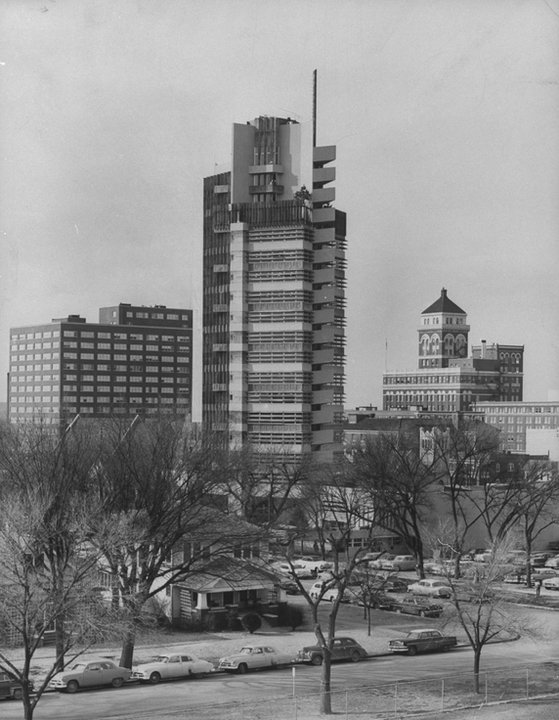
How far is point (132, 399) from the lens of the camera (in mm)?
157500

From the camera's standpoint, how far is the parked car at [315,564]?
5284 centimetres

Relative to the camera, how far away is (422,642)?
36531mm

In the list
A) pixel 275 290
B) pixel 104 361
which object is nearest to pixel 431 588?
pixel 275 290

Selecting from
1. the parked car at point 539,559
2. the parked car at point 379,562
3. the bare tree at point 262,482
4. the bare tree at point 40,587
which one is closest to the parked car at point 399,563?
the parked car at point 379,562

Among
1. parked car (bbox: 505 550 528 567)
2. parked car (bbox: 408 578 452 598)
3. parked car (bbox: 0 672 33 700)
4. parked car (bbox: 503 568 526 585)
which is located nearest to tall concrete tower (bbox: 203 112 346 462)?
parked car (bbox: 505 550 528 567)

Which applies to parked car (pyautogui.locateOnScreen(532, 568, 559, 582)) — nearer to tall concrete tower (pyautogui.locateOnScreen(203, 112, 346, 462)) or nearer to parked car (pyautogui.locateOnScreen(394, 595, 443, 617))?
parked car (pyautogui.locateOnScreen(394, 595, 443, 617))

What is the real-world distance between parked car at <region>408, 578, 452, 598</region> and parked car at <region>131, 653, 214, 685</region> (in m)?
17.4

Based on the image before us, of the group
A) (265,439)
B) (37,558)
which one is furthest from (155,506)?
(265,439)

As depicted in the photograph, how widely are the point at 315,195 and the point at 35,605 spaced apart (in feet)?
170

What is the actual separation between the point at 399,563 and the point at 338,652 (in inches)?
925

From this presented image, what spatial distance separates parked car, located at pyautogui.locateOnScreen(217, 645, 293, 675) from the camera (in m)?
33.2

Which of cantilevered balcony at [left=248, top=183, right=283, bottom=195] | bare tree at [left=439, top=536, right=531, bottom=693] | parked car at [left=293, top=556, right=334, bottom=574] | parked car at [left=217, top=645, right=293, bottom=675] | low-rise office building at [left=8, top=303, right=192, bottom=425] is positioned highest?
cantilevered balcony at [left=248, top=183, right=283, bottom=195]

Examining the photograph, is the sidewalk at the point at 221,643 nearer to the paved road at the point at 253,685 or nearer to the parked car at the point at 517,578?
the paved road at the point at 253,685

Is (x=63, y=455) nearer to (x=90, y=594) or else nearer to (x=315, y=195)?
(x=90, y=594)
